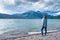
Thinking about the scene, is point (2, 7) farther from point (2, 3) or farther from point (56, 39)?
point (56, 39)

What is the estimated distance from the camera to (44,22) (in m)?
9.20

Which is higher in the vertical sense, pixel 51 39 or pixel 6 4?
pixel 6 4

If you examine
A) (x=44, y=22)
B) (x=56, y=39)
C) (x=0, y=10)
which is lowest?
(x=56, y=39)

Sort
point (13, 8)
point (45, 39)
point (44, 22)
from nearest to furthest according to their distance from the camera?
1. point (45, 39)
2. point (44, 22)
3. point (13, 8)

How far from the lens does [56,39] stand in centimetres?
848

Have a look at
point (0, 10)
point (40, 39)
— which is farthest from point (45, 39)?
point (0, 10)

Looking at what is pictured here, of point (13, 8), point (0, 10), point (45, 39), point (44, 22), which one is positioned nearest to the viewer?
point (45, 39)

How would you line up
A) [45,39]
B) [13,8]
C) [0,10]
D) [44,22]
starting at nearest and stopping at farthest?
[45,39] → [44,22] → [0,10] → [13,8]

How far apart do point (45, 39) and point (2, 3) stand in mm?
19931

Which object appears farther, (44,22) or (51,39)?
(44,22)

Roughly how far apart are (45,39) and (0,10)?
62.7ft

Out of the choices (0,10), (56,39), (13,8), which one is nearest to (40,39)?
(56,39)

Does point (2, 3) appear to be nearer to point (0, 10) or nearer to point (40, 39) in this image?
point (0, 10)

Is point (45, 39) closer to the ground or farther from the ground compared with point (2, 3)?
closer to the ground
